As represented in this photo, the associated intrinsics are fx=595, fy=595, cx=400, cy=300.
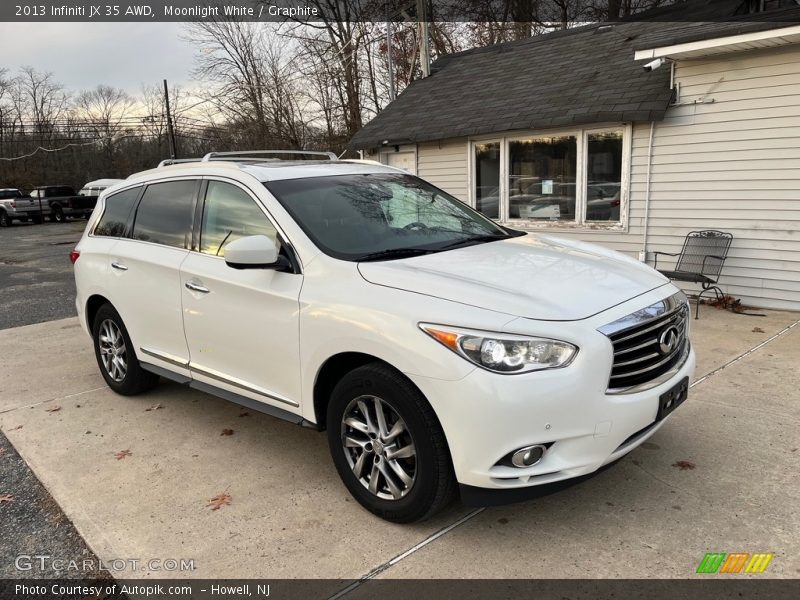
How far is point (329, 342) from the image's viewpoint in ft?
9.71

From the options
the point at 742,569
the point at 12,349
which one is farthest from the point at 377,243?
the point at 12,349

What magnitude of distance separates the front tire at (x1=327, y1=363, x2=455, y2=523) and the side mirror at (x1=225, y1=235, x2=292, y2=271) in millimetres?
765

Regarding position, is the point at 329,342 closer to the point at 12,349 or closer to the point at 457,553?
the point at 457,553

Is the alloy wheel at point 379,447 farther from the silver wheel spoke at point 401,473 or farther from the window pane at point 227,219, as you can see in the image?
the window pane at point 227,219

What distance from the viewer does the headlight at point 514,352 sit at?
249 centimetres

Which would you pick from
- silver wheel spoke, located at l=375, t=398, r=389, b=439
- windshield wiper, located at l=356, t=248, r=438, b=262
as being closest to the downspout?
windshield wiper, located at l=356, t=248, r=438, b=262

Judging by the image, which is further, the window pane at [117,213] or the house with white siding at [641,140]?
the house with white siding at [641,140]

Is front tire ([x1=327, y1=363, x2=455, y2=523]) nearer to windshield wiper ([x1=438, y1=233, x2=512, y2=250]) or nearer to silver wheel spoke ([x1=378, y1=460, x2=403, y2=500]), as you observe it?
silver wheel spoke ([x1=378, y1=460, x2=403, y2=500])

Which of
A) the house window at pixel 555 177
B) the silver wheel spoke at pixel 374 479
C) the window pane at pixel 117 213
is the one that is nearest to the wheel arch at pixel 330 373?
the silver wheel spoke at pixel 374 479

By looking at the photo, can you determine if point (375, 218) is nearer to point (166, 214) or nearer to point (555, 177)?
point (166, 214)

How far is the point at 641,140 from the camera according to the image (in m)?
8.23

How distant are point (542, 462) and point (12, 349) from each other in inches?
258

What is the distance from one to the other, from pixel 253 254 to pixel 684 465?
2715mm

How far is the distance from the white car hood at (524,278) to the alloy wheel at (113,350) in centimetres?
273
